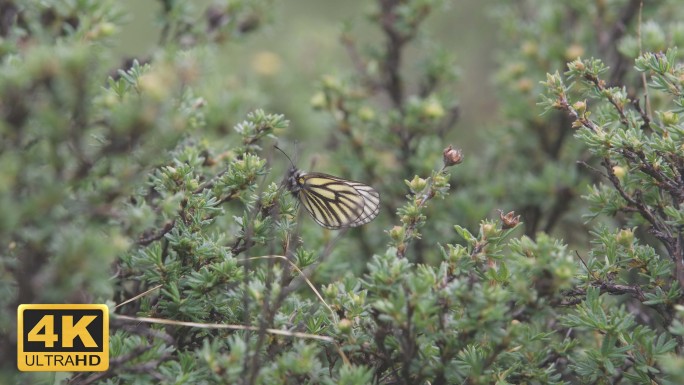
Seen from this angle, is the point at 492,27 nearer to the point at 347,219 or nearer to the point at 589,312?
the point at 347,219

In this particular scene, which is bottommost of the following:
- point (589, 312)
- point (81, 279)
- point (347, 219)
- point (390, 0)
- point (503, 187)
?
point (589, 312)

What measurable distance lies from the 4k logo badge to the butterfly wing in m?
1.01

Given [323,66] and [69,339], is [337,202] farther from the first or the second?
[323,66]

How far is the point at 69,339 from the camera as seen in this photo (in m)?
1.42

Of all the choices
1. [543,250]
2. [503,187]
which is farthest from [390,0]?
[543,250]

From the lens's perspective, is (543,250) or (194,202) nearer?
(543,250)

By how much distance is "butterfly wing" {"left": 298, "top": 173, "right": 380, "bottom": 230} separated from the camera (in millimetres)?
2297

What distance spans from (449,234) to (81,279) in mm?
1974

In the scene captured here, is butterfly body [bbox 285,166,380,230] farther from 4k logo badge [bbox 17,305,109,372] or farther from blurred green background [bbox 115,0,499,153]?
4k logo badge [bbox 17,305,109,372]

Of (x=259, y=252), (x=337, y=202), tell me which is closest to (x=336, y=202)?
(x=337, y=202)

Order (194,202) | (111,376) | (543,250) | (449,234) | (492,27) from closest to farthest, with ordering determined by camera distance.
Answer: (543,250), (111,376), (194,202), (449,234), (492,27)

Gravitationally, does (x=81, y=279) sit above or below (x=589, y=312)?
above

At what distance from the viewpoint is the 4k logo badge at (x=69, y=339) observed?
4.42 feet

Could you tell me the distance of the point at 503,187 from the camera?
3062mm
